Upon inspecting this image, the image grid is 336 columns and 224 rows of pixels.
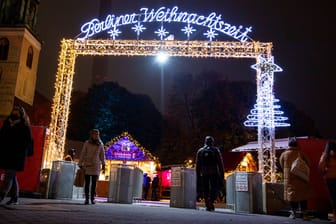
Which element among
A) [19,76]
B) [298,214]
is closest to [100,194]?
[298,214]

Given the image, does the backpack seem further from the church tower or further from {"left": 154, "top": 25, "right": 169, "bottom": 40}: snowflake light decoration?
the church tower

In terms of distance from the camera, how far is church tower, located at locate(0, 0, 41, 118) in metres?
43.8

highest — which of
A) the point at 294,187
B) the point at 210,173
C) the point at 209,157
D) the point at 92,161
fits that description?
the point at 209,157

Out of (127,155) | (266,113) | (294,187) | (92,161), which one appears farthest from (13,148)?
(127,155)

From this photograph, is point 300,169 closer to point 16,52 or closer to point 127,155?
point 127,155

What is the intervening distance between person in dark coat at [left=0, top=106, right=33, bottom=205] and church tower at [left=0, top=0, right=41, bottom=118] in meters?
37.5

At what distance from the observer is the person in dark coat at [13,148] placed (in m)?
6.96

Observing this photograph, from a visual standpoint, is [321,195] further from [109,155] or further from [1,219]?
[109,155]

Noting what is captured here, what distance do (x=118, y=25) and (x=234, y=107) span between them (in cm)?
1797

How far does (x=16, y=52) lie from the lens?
146 ft

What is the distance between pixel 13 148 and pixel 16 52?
40766 mm

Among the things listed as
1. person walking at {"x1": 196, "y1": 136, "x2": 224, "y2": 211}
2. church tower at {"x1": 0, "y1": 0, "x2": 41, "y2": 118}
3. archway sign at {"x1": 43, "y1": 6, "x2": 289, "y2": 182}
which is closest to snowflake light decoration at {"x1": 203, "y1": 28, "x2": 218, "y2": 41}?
archway sign at {"x1": 43, "y1": 6, "x2": 289, "y2": 182}

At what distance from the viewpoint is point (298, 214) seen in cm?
931

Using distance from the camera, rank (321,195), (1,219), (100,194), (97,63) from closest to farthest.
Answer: (1,219), (321,195), (100,194), (97,63)
